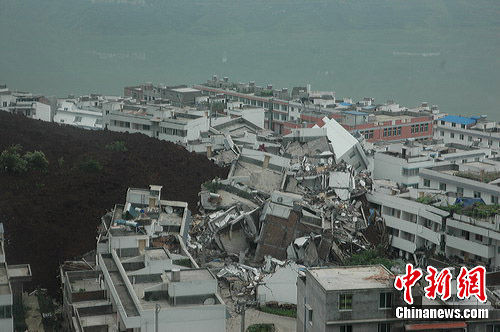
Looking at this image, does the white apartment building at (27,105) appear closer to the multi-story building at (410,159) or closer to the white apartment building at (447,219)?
the multi-story building at (410,159)

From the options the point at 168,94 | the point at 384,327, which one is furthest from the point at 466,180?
the point at 168,94

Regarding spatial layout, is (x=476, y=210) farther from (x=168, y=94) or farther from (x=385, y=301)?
(x=168, y=94)

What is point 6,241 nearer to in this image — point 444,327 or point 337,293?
point 337,293

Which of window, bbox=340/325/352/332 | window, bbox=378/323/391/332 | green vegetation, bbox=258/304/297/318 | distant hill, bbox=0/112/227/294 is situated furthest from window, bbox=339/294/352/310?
distant hill, bbox=0/112/227/294

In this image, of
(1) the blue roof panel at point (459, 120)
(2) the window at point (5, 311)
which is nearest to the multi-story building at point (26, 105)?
(1) the blue roof panel at point (459, 120)

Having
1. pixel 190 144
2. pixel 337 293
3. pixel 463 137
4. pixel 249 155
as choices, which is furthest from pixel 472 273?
pixel 463 137
